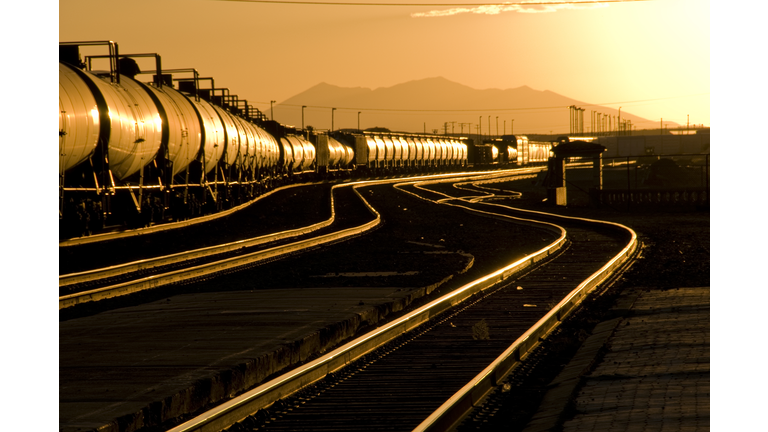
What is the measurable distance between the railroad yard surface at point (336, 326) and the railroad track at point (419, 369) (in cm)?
31

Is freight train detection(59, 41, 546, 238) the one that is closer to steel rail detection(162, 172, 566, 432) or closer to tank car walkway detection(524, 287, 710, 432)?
steel rail detection(162, 172, 566, 432)

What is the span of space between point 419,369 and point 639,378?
1904mm

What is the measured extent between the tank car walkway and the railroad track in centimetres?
60

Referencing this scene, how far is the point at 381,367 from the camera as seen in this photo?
23.9ft

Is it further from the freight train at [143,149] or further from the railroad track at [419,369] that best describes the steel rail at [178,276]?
the railroad track at [419,369]

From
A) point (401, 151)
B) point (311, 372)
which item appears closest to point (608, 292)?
point (311, 372)

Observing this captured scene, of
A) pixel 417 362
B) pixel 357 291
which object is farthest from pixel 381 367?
pixel 357 291

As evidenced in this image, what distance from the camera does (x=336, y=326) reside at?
28.2ft

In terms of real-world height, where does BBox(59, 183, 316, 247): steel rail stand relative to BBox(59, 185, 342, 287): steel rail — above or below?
above

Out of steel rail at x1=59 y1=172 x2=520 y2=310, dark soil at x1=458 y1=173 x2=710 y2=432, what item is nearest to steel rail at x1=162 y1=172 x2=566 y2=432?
dark soil at x1=458 y1=173 x2=710 y2=432

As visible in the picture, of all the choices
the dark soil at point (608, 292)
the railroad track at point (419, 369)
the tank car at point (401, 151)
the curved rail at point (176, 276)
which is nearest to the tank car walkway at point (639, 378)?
the dark soil at point (608, 292)

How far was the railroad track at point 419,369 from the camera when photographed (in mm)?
5652

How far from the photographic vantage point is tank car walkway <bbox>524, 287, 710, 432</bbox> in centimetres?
522

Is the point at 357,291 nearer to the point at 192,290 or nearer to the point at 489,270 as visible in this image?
the point at 192,290
